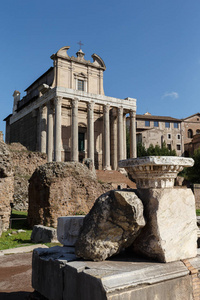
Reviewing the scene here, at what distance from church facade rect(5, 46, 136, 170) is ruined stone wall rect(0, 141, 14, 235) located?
56.0 ft

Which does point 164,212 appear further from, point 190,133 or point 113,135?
point 190,133

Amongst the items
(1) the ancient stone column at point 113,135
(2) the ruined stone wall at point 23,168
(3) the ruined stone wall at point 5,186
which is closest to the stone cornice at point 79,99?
(1) the ancient stone column at point 113,135

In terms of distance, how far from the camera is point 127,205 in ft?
10.0

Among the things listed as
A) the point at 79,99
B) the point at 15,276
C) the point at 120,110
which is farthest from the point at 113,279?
the point at 120,110

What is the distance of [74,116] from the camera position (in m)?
29.8

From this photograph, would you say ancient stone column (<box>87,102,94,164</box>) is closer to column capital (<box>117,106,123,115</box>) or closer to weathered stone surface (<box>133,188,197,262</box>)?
column capital (<box>117,106,123,115</box>)

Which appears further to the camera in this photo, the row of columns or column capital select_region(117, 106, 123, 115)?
column capital select_region(117, 106, 123, 115)

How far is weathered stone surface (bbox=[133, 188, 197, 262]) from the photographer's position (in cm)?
304

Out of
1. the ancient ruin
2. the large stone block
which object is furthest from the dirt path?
the ancient ruin

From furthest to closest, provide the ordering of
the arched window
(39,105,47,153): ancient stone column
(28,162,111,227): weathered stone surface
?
1. the arched window
2. (39,105,47,153): ancient stone column
3. (28,162,111,227): weathered stone surface

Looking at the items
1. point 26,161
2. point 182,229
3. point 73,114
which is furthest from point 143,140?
point 182,229

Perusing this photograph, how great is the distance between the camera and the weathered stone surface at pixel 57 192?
407 inches

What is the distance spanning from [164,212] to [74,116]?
27.4 metres

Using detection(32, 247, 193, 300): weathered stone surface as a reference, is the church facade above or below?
above
